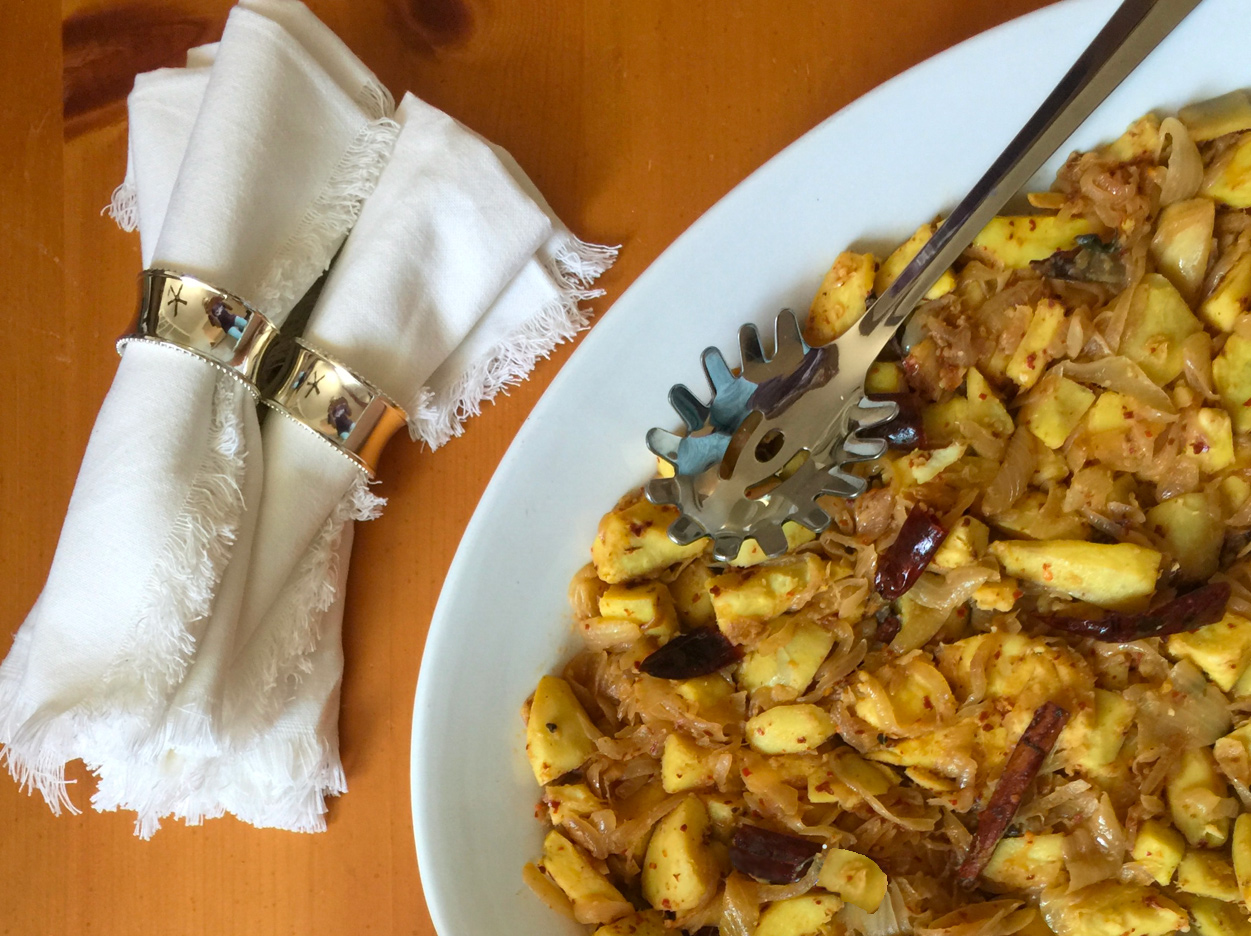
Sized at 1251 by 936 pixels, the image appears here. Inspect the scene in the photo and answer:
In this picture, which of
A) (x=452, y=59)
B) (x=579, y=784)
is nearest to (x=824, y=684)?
(x=579, y=784)

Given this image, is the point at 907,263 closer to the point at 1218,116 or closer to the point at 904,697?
the point at 1218,116

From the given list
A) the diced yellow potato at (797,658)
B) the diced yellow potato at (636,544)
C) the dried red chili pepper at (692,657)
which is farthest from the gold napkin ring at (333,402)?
the diced yellow potato at (797,658)

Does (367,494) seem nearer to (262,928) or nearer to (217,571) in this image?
(217,571)

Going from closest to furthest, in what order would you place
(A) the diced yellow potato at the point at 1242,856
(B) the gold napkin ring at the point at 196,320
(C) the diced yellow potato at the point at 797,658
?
(A) the diced yellow potato at the point at 1242,856, (C) the diced yellow potato at the point at 797,658, (B) the gold napkin ring at the point at 196,320

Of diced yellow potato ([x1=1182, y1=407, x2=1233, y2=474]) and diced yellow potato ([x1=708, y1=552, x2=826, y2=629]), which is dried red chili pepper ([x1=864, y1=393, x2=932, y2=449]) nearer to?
diced yellow potato ([x1=708, y1=552, x2=826, y2=629])

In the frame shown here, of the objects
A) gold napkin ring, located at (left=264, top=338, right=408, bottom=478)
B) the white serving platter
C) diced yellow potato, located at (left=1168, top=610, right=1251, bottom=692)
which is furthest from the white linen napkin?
diced yellow potato, located at (left=1168, top=610, right=1251, bottom=692)

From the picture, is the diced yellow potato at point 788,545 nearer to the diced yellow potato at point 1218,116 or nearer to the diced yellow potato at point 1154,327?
the diced yellow potato at point 1154,327
